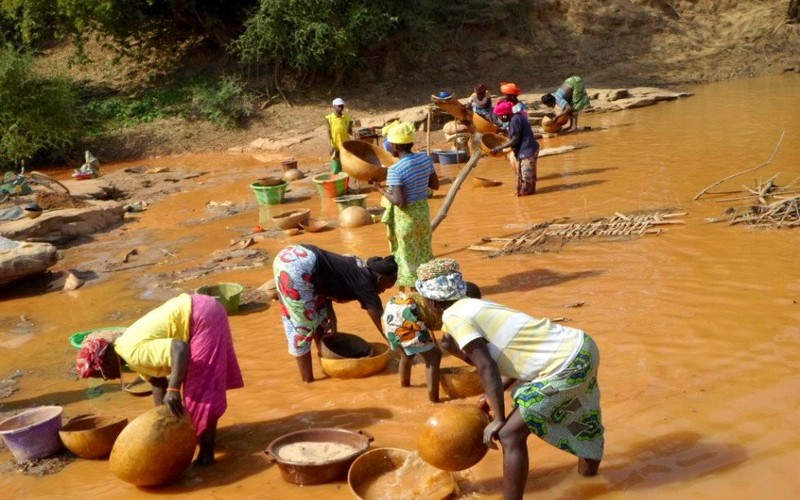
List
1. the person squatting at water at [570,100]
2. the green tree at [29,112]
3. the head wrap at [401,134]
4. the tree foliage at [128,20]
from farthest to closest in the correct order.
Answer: the tree foliage at [128,20], the green tree at [29,112], the person squatting at water at [570,100], the head wrap at [401,134]

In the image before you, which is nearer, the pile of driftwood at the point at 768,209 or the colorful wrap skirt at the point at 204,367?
the colorful wrap skirt at the point at 204,367

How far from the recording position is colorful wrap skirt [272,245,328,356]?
17.1 ft

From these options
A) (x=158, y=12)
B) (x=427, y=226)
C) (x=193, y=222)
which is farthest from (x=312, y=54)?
(x=427, y=226)

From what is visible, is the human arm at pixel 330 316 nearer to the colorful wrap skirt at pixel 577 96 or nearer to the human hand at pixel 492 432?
the human hand at pixel 492 432

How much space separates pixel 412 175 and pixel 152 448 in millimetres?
3070

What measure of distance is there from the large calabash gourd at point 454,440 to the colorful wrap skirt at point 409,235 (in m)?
2.77

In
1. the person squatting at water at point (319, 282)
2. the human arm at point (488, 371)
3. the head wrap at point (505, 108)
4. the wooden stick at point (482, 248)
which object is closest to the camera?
the human arm at point (488, 371)

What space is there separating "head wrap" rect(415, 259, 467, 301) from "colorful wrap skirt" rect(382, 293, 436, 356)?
2.82 ft

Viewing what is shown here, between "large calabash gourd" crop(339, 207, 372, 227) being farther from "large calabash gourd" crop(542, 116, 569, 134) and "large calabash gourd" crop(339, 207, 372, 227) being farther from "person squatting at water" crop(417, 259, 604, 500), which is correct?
"large calabash gourd" crop(542, 116, 569, 134)

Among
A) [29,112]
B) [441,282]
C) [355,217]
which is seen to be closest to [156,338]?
[441,282]

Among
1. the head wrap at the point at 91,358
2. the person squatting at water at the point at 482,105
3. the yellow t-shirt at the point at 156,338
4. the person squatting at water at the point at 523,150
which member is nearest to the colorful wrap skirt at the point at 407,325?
the yellow t-shirt at the point at 156,338

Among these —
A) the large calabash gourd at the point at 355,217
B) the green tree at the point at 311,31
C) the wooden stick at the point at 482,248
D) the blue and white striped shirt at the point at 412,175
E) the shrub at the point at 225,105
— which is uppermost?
the green tree at the point at 311,31

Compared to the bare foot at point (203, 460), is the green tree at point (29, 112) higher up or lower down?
higher up

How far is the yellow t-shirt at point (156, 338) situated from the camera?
171 inches
